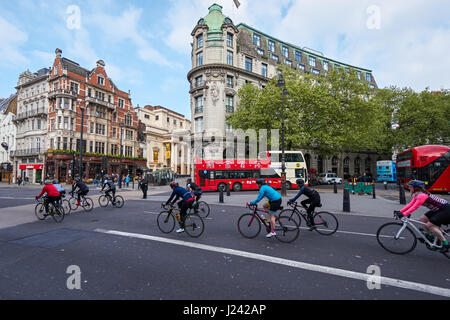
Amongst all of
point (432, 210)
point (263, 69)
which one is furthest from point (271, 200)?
point (263, 69)

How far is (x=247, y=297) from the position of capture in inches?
126

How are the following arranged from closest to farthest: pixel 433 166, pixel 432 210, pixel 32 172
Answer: pixel 432 210 < pixel 433 166 < pixel 32 172

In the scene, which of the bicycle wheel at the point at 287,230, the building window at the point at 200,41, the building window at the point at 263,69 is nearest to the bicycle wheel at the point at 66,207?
the bicycle wheel at the point at 287,230

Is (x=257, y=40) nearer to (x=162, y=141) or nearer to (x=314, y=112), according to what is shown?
(x=314, y=112)

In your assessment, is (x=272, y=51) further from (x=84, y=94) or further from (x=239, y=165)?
(x=84, y=94)

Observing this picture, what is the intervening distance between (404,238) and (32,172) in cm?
4937

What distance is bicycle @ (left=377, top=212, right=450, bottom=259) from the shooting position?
188 inches

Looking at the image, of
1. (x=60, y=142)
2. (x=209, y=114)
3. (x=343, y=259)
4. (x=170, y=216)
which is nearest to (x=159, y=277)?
(x=170, y=216)

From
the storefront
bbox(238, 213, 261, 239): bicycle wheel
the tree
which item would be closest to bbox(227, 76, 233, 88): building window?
the tree

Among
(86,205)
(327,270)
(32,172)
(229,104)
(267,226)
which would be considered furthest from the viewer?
(32,172)

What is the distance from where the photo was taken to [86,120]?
3722 centimetres

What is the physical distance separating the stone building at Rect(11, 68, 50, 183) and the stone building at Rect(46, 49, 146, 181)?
2260mm

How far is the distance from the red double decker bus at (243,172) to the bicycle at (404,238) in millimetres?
16543

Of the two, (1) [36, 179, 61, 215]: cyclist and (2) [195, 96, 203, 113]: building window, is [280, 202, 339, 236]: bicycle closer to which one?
(1) [36, 179, 61, 215]: cyclist
